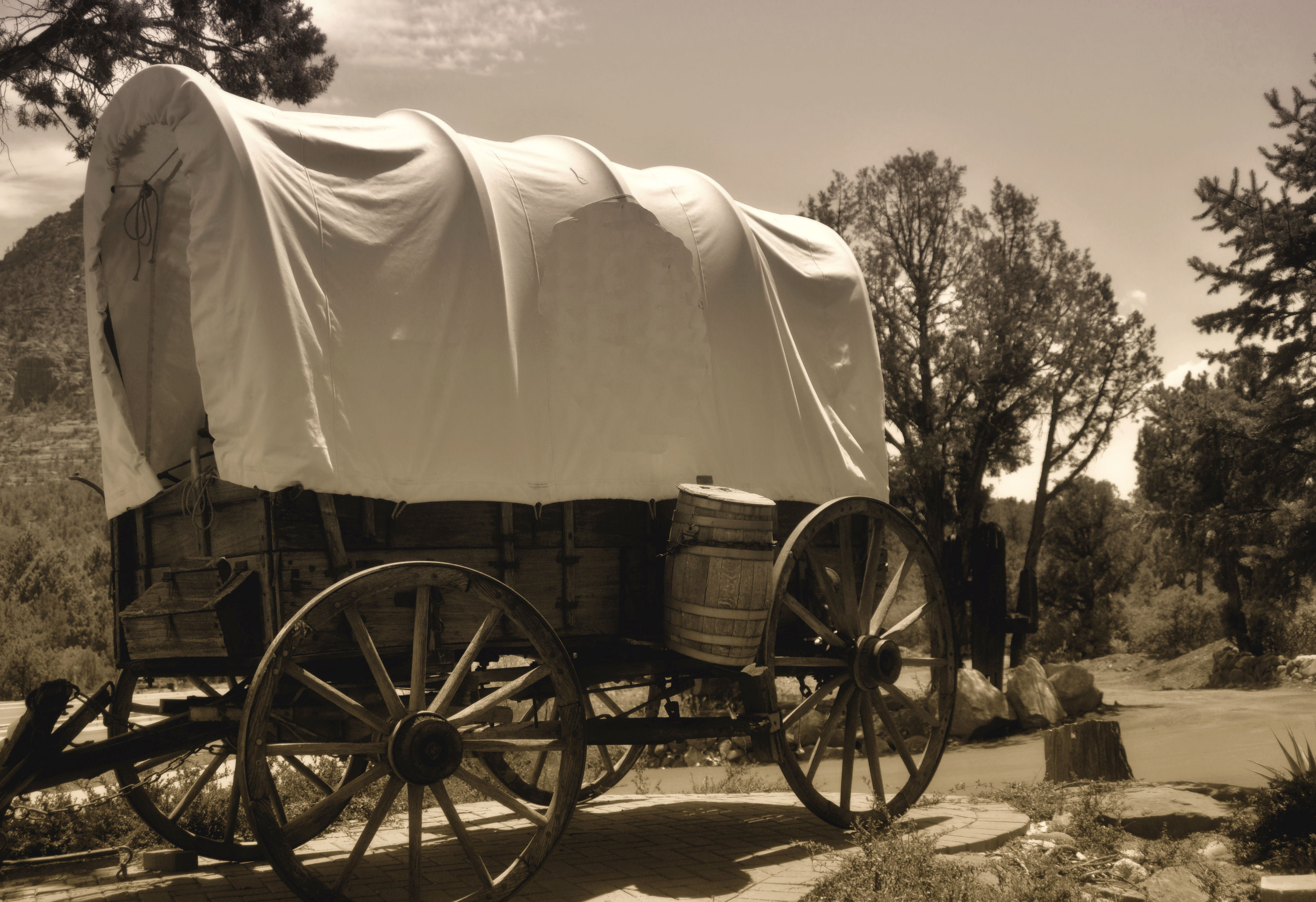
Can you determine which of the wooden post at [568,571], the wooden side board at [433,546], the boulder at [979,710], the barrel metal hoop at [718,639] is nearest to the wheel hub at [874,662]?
the wooden side board at [433,546]

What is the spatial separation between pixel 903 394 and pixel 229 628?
624 inches

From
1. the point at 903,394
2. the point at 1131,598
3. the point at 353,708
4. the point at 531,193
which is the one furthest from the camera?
the point at 1131,598

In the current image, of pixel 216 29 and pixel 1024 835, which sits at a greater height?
pixel 216 29

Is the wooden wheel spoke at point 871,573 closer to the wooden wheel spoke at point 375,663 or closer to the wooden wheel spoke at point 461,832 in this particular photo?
the wooden wheel spoke at point 461,832

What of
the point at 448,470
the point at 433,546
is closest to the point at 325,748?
the point at 433,546

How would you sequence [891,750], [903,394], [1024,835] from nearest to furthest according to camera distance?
[1024,835] < [891,750] < [903,394]

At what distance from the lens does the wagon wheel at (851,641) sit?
517 cm

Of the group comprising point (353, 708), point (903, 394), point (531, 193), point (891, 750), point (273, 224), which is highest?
point (903, 394)

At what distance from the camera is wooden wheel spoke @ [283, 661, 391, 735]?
3.73 metres

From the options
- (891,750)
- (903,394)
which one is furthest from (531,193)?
(903,394)

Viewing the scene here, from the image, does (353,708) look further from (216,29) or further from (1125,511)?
(1125,511)

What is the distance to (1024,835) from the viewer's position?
228 inches

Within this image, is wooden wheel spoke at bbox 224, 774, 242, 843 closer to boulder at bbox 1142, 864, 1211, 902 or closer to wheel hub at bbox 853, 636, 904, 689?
wheel hub at bbox 853, 636, 904, 689

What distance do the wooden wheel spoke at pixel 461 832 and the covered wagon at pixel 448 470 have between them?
0.02 meters
